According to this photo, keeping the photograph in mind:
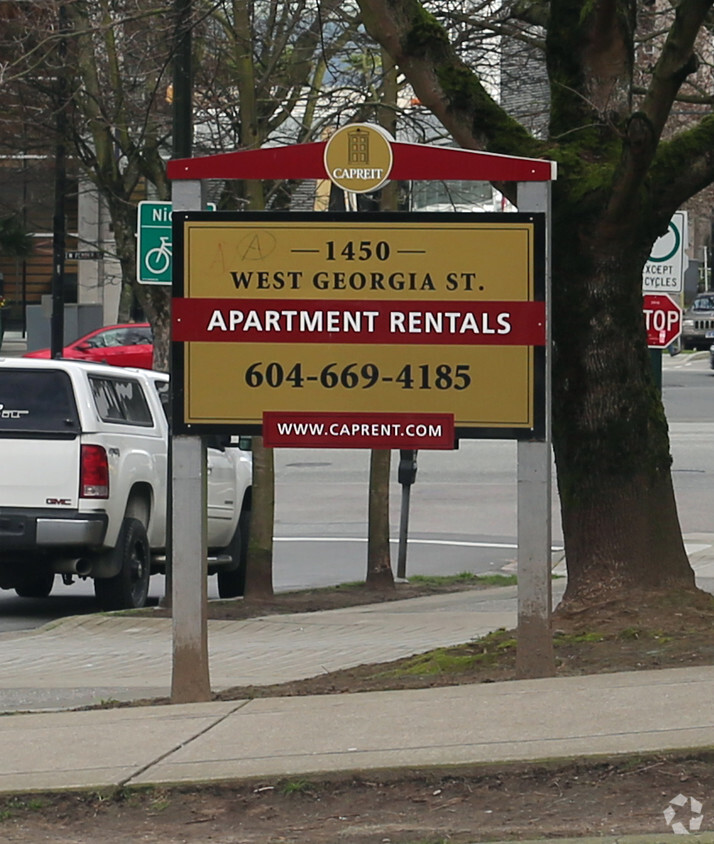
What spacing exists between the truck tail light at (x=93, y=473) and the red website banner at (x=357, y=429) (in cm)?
492

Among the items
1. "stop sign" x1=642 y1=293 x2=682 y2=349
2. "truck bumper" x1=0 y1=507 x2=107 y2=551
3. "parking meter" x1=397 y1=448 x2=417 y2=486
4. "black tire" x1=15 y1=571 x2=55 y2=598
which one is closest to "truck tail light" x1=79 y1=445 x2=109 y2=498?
"truck bumper" x1=0 y1=507 x2=107 y2=551

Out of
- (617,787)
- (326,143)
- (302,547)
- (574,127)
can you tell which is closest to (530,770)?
(617,787)

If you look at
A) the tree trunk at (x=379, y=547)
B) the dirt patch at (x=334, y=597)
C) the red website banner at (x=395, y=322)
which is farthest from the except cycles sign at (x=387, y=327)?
the tree trunk at (x=379, y=547)

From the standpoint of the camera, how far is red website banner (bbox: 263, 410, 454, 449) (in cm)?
732

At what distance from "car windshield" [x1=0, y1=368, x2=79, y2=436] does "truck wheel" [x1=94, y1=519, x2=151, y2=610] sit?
1.00 metres

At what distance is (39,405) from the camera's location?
12305 mm

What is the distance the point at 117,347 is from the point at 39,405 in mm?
24459

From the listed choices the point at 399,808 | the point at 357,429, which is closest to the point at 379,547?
the point at 357,429

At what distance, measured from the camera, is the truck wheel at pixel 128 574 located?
41.0 feet

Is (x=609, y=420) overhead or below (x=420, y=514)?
overhead

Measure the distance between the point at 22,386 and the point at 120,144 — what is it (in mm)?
14510

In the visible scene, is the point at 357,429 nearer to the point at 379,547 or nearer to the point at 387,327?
the point at 387,327

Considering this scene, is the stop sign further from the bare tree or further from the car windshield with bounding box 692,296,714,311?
the car windshield with bounding box 692,296,714,311

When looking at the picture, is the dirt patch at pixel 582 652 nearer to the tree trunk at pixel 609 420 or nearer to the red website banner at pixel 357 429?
the tree trunk at pixel 609 420
